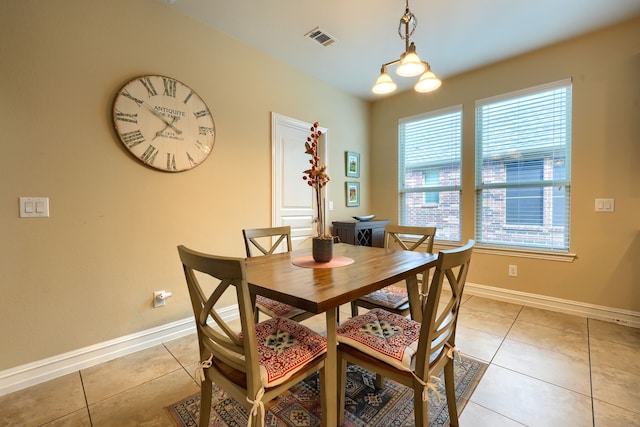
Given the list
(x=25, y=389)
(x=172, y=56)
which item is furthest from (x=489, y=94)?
(x=25, y=389)

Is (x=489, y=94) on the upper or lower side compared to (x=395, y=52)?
lower

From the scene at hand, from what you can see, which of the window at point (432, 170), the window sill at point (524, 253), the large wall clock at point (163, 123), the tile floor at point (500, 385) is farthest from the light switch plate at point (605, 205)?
the large wall clock at point (163, 123)

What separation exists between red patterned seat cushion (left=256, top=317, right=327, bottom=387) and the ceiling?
233 centimetres

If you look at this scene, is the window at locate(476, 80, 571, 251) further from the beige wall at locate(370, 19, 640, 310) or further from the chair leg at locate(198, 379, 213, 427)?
the chair leg at locate(198, 379, 213, 427)

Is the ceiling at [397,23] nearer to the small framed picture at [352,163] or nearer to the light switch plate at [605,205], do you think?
the small framed picture at [352,163]

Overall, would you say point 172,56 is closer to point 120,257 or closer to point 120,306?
point 120,257

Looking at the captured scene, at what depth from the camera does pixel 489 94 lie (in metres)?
3.19

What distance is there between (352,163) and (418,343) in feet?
10.3

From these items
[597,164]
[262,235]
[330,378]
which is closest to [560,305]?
[597,164]

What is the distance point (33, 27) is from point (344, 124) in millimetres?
2998

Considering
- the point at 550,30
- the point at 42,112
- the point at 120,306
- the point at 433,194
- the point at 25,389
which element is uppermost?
the point at 550,30

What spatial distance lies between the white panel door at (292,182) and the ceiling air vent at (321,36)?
31.7 inches

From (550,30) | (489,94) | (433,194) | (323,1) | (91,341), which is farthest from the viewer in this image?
(433,194)

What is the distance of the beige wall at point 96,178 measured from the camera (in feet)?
5.57
